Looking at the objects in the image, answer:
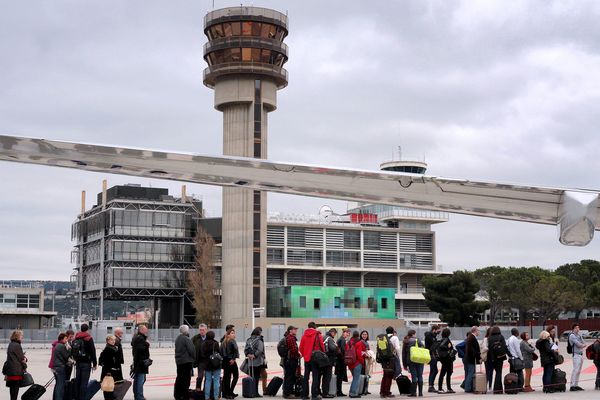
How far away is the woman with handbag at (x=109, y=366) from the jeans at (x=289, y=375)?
13.0 ft

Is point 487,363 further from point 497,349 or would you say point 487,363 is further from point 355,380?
point 355,380

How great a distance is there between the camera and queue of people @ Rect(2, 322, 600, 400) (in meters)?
16.1

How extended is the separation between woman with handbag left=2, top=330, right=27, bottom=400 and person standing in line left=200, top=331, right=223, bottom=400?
3679 mm

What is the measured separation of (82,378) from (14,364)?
132 centimetres

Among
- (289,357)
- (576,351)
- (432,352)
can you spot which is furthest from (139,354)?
(576,351)

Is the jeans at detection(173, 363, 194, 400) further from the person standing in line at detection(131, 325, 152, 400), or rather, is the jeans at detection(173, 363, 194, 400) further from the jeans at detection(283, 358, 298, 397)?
the jeans at detection(283, 358, 298, 397)

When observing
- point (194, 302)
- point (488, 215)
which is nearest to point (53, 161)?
point (488, 215)

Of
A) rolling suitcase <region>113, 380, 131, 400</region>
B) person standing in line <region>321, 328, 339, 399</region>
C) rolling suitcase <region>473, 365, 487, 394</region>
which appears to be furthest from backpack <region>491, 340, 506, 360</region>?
rolling suitcase <region>113, 380, 131, 400</region>

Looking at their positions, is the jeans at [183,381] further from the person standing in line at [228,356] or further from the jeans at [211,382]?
the person standing in line at [228,356]

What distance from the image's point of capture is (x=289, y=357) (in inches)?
717

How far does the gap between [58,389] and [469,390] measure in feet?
30.9

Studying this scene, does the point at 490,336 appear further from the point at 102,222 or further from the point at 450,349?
the point at 102,222

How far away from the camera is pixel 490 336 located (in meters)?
18.9

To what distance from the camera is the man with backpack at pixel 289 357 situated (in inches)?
712
